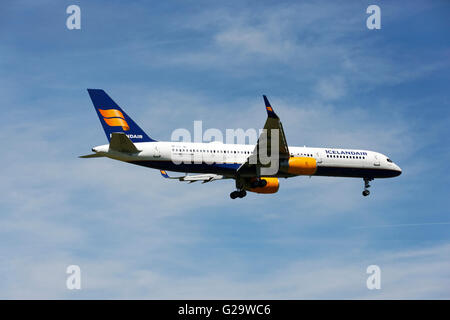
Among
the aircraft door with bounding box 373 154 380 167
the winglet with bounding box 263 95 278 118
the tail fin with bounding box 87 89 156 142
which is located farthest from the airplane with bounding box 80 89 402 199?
the aircraft door with bounding box 373 154 380 167

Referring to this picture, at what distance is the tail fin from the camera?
49281mm

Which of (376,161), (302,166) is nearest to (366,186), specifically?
(376,161)

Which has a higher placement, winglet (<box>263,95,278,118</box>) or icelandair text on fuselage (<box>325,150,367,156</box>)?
icelandair text on fuselage (<box>325,150,367,156</box>)

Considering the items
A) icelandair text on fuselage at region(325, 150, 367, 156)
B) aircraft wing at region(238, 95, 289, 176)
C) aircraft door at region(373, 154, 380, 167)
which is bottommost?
aircraft wing at region(238, 95, 289, 176)

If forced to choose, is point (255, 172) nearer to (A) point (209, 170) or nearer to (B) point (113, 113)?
(A) point (209, 170)

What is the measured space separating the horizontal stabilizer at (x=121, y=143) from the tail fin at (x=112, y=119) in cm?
295

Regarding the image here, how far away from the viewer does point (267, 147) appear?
1863 inches

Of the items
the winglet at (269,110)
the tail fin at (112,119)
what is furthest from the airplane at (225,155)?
the winglet at (269,110)

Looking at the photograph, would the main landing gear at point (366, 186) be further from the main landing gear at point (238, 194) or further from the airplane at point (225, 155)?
the main landing gear at point (238, 194)

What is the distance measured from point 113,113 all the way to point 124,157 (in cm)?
490

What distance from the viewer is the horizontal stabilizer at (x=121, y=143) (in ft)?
148

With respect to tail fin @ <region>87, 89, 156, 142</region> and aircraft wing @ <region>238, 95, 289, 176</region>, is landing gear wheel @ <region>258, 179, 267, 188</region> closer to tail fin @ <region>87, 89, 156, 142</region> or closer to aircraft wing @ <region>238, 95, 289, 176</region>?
aircraft wing @ <region>238, 95, 289, 176</region>
